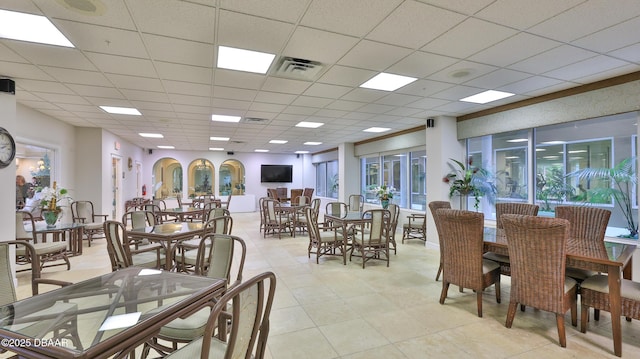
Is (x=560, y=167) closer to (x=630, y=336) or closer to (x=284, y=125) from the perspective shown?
(x=630, y=336)

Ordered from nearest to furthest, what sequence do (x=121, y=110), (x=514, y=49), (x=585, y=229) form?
(x=514, y=49) → (x=585, y=229) → (x=121, y=110)

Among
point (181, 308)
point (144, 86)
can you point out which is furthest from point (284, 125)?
point (181, 308)

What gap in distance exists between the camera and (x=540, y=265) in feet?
7.92

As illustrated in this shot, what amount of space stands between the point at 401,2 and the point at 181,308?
92.8 inches

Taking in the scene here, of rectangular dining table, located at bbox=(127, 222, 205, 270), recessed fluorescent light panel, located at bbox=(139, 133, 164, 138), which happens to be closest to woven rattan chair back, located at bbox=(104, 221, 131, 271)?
rectangular dining table, located at bbox=(127, 222, 205, 270)

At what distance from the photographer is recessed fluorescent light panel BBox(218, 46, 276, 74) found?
2791mm

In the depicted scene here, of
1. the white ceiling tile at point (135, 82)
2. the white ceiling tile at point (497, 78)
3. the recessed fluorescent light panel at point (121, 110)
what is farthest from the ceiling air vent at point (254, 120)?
the white ceiling tile at point (497, 78)

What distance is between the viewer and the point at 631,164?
→ 3613mm

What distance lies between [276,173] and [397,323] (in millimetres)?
10661

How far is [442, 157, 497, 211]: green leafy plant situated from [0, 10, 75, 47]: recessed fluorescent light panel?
584 cm

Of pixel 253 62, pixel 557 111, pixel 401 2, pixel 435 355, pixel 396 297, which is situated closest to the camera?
pixel 401 2

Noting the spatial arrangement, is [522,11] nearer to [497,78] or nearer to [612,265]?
[497,78]

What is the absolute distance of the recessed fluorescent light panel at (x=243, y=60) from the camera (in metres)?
2.79

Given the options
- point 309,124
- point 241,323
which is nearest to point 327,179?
point 309,124
